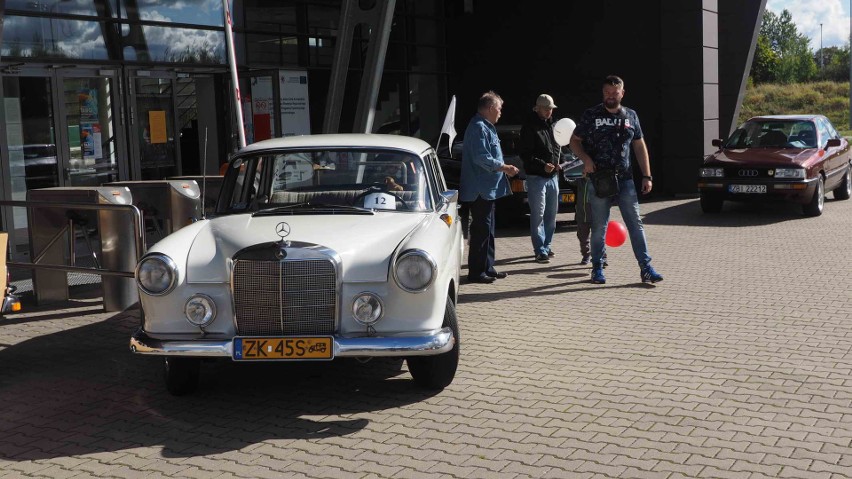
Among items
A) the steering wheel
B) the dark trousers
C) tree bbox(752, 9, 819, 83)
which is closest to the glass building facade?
the dark trousers

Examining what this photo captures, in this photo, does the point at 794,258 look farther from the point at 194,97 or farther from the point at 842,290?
the point at 194,97

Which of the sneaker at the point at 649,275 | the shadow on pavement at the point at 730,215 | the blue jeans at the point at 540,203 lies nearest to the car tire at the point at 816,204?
the shadow on pavement at the point at 730,215

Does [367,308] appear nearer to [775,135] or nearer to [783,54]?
[775,135]

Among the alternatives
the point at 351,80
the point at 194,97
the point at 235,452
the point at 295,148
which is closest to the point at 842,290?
the point at 295,148

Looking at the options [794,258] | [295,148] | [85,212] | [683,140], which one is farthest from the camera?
[683,140]

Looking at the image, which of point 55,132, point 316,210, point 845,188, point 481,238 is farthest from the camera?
point 845,188

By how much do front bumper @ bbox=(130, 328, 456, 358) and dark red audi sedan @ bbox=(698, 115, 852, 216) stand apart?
35.9 ft

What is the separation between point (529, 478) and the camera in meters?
4.60

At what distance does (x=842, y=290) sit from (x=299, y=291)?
5.88m

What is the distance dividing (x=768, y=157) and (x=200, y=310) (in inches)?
475

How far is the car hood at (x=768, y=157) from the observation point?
50.3 feet

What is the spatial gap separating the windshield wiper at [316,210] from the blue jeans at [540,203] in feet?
16.1

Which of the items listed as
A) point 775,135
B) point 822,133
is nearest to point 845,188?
point 822,133

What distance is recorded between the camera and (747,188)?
1542cm
